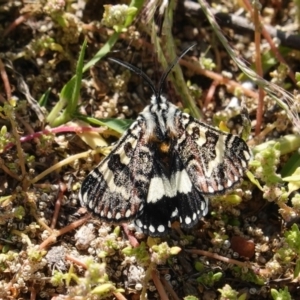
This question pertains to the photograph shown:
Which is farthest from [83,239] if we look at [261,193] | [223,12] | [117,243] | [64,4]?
[223,12]

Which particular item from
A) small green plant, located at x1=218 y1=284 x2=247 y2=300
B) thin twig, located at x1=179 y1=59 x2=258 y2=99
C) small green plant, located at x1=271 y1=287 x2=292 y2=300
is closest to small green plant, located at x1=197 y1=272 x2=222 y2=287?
small green plant, located at x1=218 y1=284 x2=247 y2=300

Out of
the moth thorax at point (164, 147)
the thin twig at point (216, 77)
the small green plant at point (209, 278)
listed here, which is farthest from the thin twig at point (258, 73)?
the small green plant at point (209, 278)

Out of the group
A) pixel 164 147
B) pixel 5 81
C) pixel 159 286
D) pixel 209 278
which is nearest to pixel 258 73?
pixel 164 147

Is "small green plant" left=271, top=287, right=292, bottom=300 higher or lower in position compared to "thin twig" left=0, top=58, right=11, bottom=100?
lower

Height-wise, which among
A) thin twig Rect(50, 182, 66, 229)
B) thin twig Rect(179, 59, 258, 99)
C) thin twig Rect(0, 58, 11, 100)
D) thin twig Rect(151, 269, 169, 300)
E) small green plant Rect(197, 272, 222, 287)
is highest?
thin twig Rect(179, 59, 258, 99)

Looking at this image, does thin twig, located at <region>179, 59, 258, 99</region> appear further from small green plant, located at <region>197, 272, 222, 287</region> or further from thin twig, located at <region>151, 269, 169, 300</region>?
thin twig, located at <region>151, 269, 169, 300</region>

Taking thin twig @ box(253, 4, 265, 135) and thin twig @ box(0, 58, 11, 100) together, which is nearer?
thin twig @ box(253, 4, 265, 135)

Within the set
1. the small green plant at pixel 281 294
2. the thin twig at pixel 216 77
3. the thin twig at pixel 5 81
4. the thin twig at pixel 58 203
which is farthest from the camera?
the thin twig at pixel 216 77

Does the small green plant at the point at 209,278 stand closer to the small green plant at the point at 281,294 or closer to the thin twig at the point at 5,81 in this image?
the small green plant at the point at 281,294
